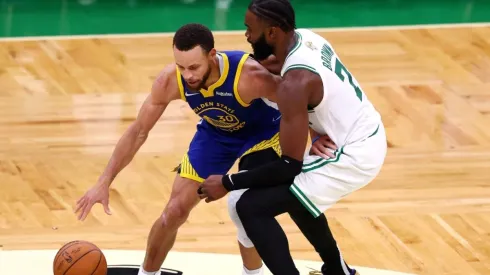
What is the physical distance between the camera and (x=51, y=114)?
25.2 feet

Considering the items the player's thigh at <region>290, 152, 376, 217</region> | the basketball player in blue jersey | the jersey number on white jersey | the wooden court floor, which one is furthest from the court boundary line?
the player's thigh at <region>290, 152, 376, 217</region>

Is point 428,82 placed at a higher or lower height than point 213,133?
lower

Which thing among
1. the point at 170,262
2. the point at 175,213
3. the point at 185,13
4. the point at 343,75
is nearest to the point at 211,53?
the point at 343,75

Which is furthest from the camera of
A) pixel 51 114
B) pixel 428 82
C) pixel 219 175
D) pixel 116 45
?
pixel 116 45

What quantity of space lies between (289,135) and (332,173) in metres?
0.33

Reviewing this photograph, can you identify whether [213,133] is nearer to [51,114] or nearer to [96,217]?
[96,217]

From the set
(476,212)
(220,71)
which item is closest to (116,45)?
(476,212)

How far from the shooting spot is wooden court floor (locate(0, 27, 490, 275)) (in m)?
6.13

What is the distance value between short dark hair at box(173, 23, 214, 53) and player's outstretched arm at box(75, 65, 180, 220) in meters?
0.29

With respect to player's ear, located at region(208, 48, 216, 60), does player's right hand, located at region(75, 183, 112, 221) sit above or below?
below

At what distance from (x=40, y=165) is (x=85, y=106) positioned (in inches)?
37.1

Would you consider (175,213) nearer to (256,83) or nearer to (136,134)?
(136,134)

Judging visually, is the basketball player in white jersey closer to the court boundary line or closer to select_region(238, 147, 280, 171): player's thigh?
select_region(238, 147, 280, 171): player's thigh

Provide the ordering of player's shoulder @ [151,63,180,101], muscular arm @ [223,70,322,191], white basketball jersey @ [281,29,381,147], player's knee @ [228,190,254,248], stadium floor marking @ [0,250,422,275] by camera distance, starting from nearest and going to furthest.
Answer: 1. muscular arm @ [223,70,322,191]
2. white basketball jersey @ [281,29,381,147]
3. player's knee @ [228,190,254,248]
4. player's shoulder @ [151,63,180,101]
5. stadium floor marking @ [0,250,422,275]
